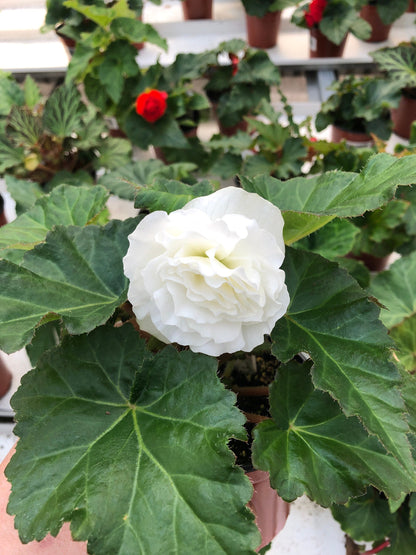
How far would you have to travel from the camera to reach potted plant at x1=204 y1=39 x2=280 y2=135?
1593 mm

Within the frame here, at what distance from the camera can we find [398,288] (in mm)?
908

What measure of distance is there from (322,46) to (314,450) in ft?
5.04

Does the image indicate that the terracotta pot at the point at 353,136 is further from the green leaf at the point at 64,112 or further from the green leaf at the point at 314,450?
the green leaf at the point at 314,450

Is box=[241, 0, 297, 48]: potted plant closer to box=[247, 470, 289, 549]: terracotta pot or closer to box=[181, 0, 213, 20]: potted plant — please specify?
box=[181, 0, 213, 20]: potted plant

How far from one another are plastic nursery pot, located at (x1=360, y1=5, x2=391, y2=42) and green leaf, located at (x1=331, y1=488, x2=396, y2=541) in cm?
154

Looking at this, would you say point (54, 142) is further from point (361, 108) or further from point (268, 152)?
point (361, 108)

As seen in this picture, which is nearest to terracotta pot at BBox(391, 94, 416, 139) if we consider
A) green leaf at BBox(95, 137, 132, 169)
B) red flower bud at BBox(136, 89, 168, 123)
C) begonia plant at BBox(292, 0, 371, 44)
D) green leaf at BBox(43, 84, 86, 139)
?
begonia plant at BBox(292, 0, 371, 44)

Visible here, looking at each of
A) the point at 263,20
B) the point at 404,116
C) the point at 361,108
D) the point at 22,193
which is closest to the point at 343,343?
the point at 22,193

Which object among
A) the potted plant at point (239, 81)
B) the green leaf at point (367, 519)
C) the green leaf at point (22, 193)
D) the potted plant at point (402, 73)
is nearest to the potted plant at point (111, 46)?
the potted plant at point (239, 81)

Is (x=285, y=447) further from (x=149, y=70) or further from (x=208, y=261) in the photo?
(x=149, y=70)

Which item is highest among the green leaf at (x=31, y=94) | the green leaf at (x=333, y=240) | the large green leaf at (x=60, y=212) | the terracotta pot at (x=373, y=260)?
the large green leaf at (x=60, y=212)

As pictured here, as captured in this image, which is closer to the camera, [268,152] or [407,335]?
[407,335]

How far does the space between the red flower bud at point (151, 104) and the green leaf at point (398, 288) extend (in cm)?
84

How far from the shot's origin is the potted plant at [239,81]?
159 centimetres
